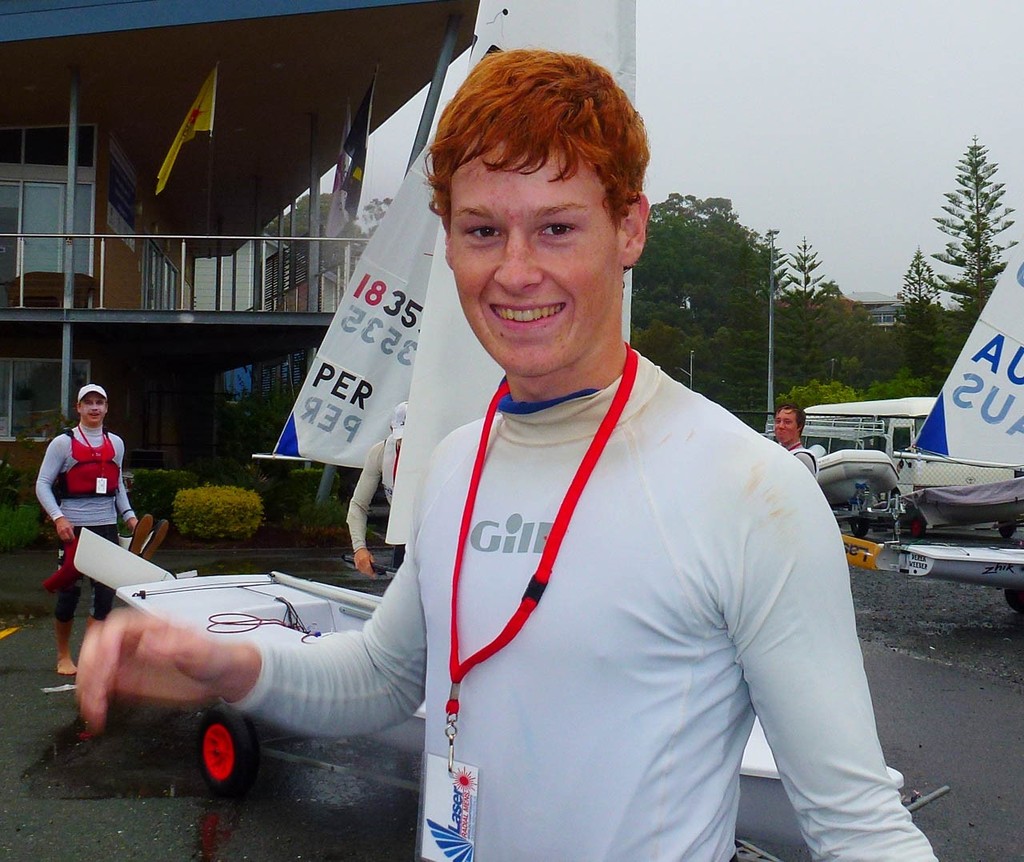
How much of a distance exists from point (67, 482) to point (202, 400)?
20.6 meters

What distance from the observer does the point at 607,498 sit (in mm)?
1329

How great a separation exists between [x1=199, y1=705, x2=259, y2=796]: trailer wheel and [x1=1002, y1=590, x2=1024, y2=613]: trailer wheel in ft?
26.5

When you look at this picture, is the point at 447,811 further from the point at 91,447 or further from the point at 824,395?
the point at 824,395

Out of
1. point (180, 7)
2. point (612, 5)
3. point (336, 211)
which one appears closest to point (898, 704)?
point (612, 5)

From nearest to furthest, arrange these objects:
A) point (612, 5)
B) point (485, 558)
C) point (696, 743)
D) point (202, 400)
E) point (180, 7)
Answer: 1. point (696, 743)
2. point (485, 558)
3. point (612, 5)
4. point (180, 7)
5. point (202, 400)

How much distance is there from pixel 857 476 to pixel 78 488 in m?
13.6

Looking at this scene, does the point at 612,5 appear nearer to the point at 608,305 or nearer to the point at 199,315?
the point at 608,305

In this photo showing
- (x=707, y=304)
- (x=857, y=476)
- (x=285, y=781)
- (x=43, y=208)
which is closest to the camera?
(x=285, y=781)

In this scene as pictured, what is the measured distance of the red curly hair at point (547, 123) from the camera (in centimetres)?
134

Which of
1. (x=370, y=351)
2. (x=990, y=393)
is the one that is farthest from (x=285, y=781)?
(x=990, y=393)

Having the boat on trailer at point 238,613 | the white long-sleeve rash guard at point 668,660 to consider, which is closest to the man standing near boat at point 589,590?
the white long-sleeve rash guard at point 668,660

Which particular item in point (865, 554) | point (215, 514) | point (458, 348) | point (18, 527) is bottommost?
point (18, 527)

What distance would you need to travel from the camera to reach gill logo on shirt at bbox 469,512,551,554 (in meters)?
1.36

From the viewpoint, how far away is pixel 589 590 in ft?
4.24
